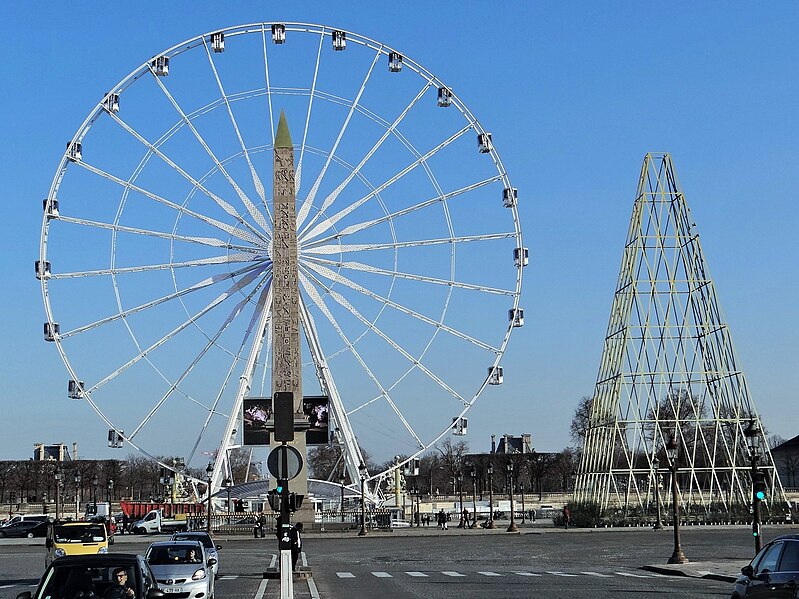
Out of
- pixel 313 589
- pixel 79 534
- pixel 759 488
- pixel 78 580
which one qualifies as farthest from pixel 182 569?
pixel 759 488

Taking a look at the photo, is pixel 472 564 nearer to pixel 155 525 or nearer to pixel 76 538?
pixel 76 538

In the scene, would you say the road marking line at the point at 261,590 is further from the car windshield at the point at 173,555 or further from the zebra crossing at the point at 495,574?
the zebra crossing at the point at 495,574

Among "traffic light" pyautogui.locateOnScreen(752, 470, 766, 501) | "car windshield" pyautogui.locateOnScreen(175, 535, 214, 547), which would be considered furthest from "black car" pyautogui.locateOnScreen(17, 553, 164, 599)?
"traffic light" pyautogui.locateOnScreen(752, 470, 766, 501)

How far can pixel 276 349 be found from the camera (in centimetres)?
6016

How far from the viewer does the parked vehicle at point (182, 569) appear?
2367cm

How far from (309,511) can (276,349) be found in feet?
48.7

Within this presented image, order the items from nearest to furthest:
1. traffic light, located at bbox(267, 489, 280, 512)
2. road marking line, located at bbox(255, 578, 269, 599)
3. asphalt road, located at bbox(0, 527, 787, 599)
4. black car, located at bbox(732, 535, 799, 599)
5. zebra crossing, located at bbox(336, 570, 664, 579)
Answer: black car, located at bbox(732, 535, 799, 599)
traffic light, located at bbox(267, 489, 280, 512)
road marking line, located at bbox(255, 578, 269, 599)
asphalt road, located at bbox(0, 527, 787, 599)
zebra crossing, located at bbox(336, 570, 664, 579)

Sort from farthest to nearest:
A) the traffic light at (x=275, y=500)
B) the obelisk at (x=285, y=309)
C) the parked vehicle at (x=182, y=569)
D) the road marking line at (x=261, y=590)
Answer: the obelisk at (x=285, y=309), the road marking line at (x=261, y=590), the traffic light at (x=275, y=500), the parked vehicle at (x=182, y=569)

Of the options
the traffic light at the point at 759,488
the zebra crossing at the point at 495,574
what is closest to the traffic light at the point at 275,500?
the zebra crossing at the point at 495,574

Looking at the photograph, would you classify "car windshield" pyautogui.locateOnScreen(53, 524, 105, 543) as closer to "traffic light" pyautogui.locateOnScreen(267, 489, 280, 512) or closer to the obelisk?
"traffic light" pyautogui.locateOnScreen(267, 489, 280, 512)

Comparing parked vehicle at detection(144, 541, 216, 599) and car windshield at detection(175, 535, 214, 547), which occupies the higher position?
car windshield at detection(175, 535, 214, 547)

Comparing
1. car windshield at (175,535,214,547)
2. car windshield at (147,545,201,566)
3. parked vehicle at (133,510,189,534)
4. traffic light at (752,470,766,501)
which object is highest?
parked vehicle at (133,510,189,534)

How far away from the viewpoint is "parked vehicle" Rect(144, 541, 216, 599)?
23.7 meters

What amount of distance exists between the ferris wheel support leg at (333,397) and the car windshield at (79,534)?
27.1 m
